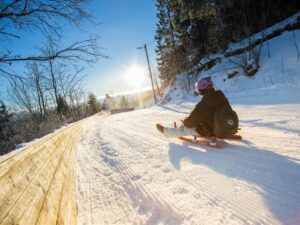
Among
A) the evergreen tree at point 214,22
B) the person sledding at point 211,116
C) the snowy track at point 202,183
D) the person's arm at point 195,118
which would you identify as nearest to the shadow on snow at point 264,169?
the snowy track at point 202,183

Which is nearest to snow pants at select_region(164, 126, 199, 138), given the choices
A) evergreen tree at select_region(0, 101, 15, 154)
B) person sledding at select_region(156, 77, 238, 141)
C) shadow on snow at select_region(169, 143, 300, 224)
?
person sledding at select_region(156, 77, 238, 141)

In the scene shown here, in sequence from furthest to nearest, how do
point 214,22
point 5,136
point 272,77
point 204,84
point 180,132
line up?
point 5,136
point 214,22
point 272,77
point 180,132
point 204,84

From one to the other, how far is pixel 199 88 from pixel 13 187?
9.83ft

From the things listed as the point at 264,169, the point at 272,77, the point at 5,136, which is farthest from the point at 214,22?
the point at 5,136

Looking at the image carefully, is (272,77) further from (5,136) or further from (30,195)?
(5,136)

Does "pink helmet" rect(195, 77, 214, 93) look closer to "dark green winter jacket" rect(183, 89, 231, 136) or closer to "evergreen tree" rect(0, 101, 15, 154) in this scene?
"dark green winter jacket" rect(183, 89, 231, 136)

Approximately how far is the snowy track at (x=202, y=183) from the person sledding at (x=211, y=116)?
30 centimetres

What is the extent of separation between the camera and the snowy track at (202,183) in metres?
1.82

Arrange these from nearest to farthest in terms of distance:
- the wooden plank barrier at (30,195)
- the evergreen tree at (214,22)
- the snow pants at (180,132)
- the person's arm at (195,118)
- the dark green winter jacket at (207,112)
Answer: the wooden plank barrier at (30,195) < the dark green winter jacket at (207,112) < the person's arm at (195,118) < the snow pants at (180,132) < the evergreen tree at (214,22)

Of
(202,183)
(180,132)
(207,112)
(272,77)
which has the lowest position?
(202,183)

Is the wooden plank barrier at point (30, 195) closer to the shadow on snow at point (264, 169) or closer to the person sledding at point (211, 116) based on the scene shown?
the shadow on snow at point (264, 169)

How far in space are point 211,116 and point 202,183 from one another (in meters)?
1.48

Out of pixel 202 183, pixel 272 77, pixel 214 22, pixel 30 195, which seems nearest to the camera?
pixel 30 195

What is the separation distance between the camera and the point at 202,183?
239 cm
